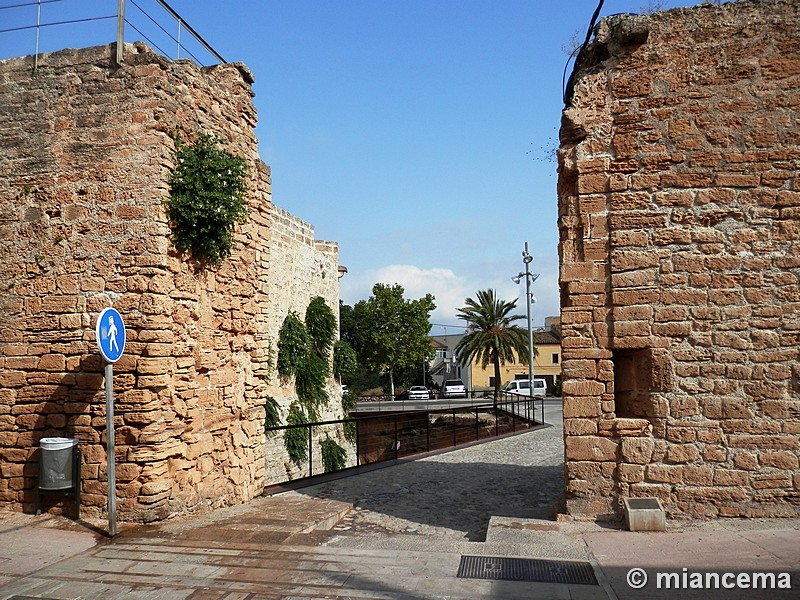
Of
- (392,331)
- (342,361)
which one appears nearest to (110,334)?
(342,361)

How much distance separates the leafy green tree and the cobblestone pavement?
3775cm

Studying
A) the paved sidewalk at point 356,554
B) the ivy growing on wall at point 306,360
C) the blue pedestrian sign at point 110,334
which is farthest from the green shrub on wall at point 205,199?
the ivy growing on wall at point 306,360

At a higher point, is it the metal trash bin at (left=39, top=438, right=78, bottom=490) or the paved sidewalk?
the metal trash bin at (left=39, top=438, right=78, bottom=490)

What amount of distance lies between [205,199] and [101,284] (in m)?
1.40

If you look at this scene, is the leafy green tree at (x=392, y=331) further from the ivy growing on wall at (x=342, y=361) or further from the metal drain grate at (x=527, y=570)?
the metal drain grate at (x=527, y=570)

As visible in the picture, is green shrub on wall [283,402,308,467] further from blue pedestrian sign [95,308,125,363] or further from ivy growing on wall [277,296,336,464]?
blue pedestrian sign [95,308,125,363]

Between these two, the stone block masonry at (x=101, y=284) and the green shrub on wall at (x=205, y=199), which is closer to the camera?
the stone block masonry at (x=101, y=284)

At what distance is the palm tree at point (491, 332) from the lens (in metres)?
37.0

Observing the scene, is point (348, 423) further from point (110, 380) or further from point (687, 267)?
point (687, 267)

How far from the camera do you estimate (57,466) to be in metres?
6.60

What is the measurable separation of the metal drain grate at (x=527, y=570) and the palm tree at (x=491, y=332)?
31.7m

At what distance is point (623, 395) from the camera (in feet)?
21.5

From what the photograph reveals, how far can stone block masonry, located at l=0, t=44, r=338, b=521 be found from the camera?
6.76 metres

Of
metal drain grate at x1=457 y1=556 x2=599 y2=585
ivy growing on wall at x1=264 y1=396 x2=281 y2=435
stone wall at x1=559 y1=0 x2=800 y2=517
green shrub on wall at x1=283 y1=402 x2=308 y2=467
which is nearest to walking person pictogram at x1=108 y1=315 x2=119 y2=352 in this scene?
metal drain grate at x1=457 y1=556 x2=599 y2=585
